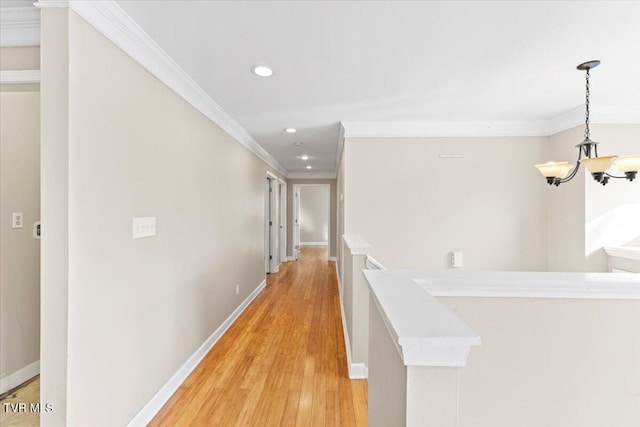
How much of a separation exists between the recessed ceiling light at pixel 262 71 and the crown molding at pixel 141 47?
53 centimetres

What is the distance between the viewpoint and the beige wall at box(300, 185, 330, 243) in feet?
33.9

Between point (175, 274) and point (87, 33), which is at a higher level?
point (87, 33)

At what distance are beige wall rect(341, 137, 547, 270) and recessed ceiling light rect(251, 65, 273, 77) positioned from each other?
1485mm

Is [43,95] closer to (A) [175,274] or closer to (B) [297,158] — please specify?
(A) [175,274]

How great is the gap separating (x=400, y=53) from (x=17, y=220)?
298 cm

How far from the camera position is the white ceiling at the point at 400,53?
152cm

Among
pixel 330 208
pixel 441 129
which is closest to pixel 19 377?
pixel 441 129

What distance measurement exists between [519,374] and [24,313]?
315 cm

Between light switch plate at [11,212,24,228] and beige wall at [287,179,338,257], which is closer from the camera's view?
light switch plate at [11,212,24,228]

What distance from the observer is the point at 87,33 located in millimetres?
1380

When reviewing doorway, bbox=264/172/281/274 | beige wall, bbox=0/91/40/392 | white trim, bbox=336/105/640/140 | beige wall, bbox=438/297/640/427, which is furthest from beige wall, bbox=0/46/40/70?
doorway, bbox=264/172/281/274

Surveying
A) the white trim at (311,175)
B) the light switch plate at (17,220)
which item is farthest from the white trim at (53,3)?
the white trim at (311,175)

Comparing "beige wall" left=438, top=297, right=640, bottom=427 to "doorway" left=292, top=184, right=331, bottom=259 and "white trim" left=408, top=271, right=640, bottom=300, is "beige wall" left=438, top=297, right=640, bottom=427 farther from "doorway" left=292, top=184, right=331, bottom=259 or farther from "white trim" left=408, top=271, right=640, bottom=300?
"doorway" left=292, top=184, right=331, bottom=259

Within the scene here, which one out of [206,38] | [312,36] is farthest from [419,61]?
[206,38]
